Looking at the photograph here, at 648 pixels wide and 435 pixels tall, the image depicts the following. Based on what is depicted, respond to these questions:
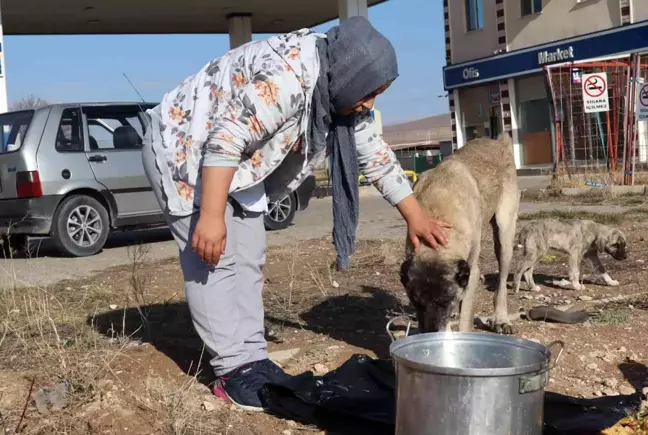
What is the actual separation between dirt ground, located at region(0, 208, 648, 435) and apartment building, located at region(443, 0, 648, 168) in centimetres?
1589

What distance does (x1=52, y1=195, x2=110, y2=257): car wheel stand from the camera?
988cm

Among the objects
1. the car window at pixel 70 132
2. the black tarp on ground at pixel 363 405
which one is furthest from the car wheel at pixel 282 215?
the black tarp on ground at pixel 363 405

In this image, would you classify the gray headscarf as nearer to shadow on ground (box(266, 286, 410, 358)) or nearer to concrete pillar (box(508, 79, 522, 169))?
shadow on ground (box(266, 286, 410, 358))

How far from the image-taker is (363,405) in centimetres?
352

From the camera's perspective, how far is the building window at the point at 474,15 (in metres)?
27.1

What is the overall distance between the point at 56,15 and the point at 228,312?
1941 centimetres

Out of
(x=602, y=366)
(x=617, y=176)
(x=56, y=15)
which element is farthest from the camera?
(x=56, y=15)

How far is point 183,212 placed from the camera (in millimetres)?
3734

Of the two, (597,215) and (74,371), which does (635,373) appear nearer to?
(74,371)

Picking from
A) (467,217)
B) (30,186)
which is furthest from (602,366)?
(30,186)

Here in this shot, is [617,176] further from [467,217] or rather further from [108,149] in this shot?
[467,217]

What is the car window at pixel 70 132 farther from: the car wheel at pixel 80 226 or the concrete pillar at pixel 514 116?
the concrete pillar at pixel 514 116

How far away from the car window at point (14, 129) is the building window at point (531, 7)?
61.1 feet

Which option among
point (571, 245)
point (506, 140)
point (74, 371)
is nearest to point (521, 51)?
point (571, 245)
